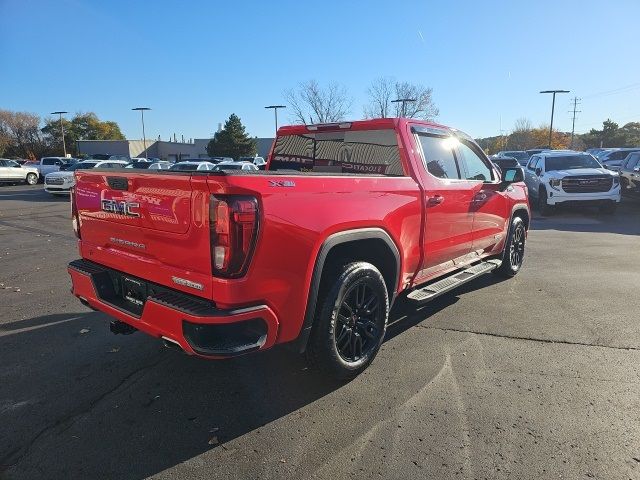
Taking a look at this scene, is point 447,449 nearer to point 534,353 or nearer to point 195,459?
point 195,459

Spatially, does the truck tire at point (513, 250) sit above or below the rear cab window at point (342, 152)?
below

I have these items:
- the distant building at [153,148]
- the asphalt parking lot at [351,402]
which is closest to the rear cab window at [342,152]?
the asphalt parking lot at [351,402]

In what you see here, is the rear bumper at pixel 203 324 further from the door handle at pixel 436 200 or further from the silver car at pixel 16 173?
the silver car at pixel 16 173

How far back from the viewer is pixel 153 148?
3196 inches

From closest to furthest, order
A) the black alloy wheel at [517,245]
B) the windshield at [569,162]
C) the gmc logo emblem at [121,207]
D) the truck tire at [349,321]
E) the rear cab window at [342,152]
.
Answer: the gmc logo emblem at [121,207]
the truck tire at [349,321]
the rear cab window at [342,152]
the black alloy wheel at [517,245]
the windshield at [569,162]

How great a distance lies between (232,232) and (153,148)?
280 ft

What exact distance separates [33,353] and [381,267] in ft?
10.1

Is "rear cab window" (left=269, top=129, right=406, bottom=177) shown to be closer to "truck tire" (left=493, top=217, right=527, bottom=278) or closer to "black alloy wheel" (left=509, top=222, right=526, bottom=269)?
"truck tire" (left=493, top=217, right=527, bottom=278)

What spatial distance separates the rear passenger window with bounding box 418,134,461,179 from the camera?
441 cm

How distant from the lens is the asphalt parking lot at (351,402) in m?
2.58

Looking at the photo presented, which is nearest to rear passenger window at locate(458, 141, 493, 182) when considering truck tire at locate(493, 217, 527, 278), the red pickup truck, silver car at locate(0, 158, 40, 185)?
the red pickup truck

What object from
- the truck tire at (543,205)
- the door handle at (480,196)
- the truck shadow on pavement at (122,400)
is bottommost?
the truck shadow on pavement at (122,400)

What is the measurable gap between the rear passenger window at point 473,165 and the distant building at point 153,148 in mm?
66951

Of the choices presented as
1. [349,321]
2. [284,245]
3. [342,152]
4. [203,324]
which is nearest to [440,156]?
[342,152]
